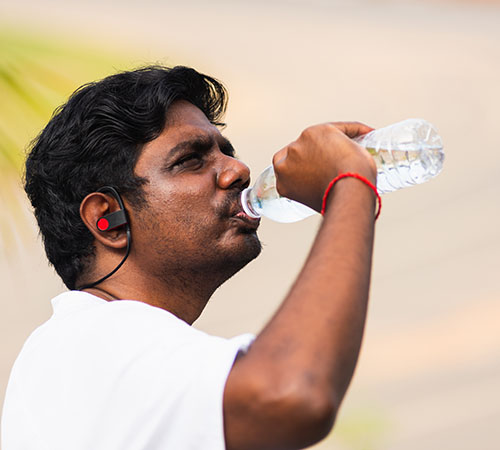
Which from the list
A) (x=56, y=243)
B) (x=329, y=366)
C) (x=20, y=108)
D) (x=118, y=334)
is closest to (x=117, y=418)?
(x=118, y=334)

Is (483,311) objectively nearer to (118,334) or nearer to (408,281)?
(408,281)

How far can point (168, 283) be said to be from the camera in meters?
1.40

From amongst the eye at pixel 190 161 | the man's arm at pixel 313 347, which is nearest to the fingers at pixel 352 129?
the man's arm at pixel 313 347

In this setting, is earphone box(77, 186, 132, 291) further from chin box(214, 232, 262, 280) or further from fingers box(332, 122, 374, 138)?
fingers box(332, 122, 374, 138)

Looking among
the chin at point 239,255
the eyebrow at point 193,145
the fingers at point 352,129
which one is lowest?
the chin at point 239,255

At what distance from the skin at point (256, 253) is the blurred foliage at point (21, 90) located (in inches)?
38.3

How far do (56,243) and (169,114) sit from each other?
0.33 m

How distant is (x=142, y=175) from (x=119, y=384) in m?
0.54

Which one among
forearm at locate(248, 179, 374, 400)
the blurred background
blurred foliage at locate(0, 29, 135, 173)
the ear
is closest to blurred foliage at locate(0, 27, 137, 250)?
blurred foliage at locate(0, 29, 135, 173)

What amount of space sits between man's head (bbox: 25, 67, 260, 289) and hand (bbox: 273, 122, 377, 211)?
1.09ft

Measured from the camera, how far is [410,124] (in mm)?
1312

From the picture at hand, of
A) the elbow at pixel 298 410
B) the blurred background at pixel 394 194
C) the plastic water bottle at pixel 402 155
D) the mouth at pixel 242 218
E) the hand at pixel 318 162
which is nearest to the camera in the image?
the elbow at pixel 298 410

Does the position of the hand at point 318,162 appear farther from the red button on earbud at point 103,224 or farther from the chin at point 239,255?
the red button on earbud at point 103,224

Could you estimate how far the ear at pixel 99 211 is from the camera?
1.43 m
